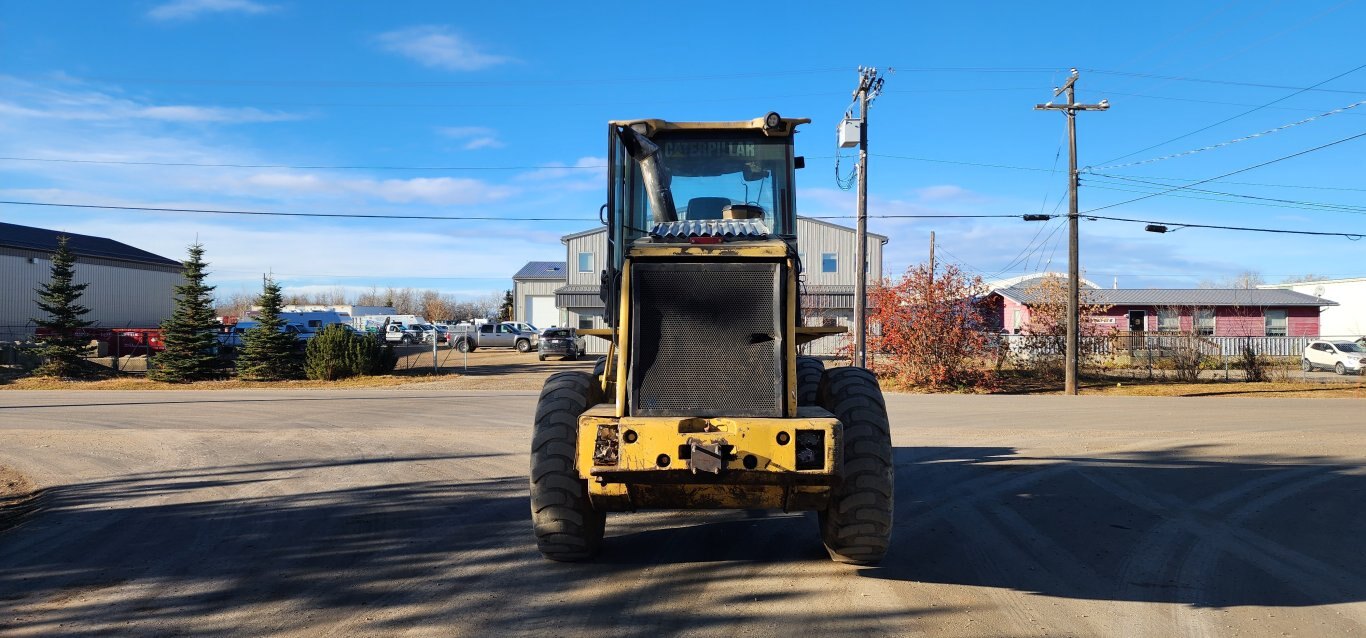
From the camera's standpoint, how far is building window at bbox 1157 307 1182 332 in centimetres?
4894

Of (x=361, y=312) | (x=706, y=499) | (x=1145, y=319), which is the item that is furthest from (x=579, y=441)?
(x=361, y=312)

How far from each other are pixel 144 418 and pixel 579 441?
1479cm

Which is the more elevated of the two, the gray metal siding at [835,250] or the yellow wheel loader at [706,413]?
the gray metal siding at [835,250]

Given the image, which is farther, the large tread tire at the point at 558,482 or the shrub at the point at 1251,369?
the shrub at the point at 1251,369

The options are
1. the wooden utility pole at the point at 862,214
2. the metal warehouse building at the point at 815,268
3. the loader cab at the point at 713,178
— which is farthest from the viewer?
the metal warehouse building at the point at 815,268

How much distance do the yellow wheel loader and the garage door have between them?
53.7 m

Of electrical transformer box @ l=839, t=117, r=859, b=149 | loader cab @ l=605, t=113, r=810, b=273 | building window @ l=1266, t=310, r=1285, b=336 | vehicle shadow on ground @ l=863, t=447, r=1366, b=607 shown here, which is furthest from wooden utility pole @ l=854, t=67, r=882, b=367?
building window @ l=1266, t=310, r=1285, b=336

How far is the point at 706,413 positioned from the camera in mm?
5441

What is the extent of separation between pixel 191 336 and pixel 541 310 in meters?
31.3

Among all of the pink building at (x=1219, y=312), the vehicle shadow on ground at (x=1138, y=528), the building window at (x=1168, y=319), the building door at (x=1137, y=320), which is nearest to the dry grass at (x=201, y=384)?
the vehicle shadow on ground at (x=1138, y=528)

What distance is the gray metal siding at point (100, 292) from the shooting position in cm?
4562

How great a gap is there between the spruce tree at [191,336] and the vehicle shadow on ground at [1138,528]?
86.8 ft

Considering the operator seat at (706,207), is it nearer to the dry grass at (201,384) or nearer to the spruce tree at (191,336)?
the dry grass at (201,384)

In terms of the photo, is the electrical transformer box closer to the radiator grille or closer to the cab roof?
the cab roof
